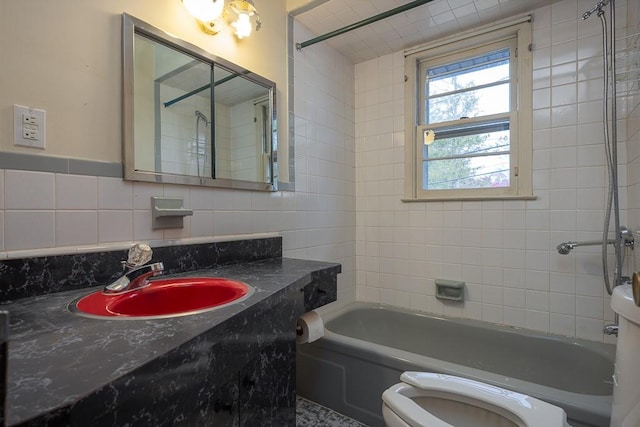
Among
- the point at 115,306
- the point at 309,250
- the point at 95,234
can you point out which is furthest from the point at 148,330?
the point at 309,250

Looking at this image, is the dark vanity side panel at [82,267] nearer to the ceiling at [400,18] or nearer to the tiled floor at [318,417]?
the tiled floor at [318,417]

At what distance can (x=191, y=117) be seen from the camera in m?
1.36

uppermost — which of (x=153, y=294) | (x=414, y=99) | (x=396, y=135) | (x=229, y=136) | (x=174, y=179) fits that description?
(x=414, y=99)

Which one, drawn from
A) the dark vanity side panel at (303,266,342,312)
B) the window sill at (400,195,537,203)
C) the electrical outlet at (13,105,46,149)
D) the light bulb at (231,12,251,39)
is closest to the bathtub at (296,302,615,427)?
the dark vanity side panel at (303,266,342,312)

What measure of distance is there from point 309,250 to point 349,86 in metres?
1.32

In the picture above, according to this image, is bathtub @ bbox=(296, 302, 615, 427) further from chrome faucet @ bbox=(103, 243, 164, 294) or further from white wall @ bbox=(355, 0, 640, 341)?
chrome faucet @ bbox=(103, 243, 164, 294)

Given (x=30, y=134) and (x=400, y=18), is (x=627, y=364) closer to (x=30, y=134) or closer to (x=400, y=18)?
(x=30, y=134)

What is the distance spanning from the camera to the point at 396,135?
2.33 meters

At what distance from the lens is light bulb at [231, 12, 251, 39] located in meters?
1.47

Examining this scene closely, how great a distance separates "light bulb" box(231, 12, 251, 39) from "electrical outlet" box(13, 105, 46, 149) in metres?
0.91

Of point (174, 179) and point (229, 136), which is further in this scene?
point (229, 136)

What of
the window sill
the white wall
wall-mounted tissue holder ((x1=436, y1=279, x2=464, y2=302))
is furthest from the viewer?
wall-mounted tissue holder ((x1=436, y1=279, x2=464, y2=302))

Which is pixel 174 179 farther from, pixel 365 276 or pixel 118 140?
pixel 365 276

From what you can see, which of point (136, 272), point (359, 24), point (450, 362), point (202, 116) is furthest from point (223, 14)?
point (450, 362)
